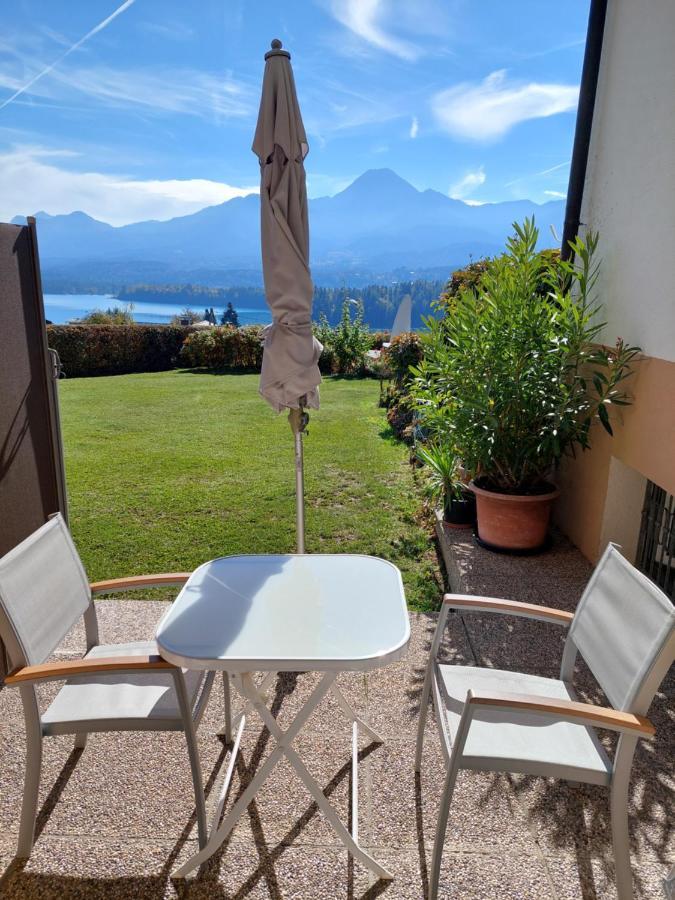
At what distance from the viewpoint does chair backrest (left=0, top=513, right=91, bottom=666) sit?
1812mm

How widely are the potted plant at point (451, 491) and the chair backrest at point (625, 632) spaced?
278 centimetres

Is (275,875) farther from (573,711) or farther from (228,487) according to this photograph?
(228,487)

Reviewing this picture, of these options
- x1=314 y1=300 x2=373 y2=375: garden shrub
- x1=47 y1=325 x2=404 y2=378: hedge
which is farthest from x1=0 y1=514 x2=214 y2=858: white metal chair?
x1=47 y1=325 x2=404 y2=378: hedge

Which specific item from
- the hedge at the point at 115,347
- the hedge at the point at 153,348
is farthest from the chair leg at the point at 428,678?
the hedge at the point at 115,347

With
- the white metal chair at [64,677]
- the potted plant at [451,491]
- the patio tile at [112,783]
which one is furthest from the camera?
the potted plant at [451,491]

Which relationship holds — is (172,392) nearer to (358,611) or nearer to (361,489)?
(361,489)

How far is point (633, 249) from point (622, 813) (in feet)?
10.8

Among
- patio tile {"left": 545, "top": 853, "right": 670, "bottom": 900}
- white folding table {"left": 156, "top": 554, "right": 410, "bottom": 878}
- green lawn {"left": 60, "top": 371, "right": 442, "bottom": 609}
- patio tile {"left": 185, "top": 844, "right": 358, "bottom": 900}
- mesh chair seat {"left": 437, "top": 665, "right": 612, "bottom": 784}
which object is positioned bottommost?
green lawn {"left": 60, "top": 371, "right": 442, "bottom": 609}

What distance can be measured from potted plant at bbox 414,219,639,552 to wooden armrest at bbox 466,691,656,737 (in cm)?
250

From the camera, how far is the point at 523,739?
5.94ft

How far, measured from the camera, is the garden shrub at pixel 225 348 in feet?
50.9

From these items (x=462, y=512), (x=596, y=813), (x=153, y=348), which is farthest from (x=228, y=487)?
(x=153, y=348)

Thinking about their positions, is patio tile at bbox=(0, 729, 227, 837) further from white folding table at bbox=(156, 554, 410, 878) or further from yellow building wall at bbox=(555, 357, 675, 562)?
yellow building wall at bbox=(555, 357, 675, 562)

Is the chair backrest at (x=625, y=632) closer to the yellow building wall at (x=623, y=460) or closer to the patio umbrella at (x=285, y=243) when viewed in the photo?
the patio umbrella at (x=285, y=243)
